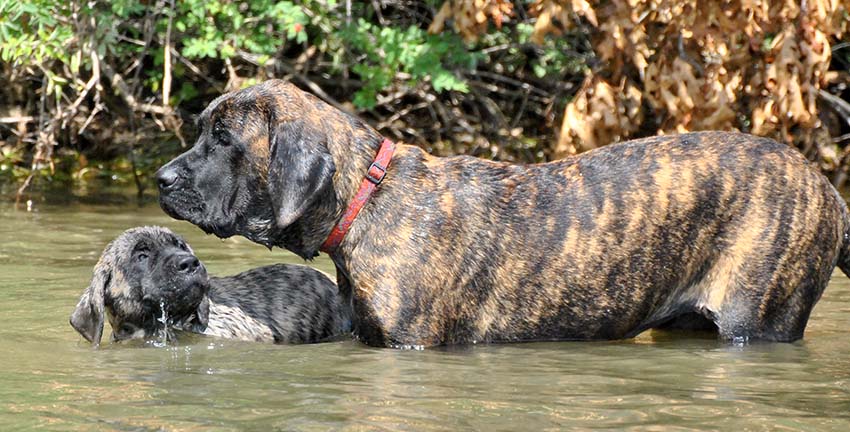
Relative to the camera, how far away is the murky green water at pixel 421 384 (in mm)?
5461

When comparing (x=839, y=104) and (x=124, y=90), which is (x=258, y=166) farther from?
(x=839, y=104)

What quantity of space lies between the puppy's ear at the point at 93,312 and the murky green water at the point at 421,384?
0.29ft

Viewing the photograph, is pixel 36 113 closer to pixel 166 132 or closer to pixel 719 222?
pixel 166 132

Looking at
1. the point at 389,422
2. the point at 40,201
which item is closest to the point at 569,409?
the point at 389,422

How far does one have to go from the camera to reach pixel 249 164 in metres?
6.89

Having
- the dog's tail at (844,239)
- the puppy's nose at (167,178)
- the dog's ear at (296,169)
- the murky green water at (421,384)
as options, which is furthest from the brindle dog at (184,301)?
the dog's tail at (844,239)

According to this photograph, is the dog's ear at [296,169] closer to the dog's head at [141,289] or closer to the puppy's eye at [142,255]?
the dog's head at [141,289]

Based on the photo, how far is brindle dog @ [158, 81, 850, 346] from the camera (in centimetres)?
682

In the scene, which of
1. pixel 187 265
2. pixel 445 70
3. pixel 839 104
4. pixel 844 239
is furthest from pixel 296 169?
pixel 839 104

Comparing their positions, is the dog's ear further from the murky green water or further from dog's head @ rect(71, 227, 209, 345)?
dog's head @ rect(71, 227, 209, 345)

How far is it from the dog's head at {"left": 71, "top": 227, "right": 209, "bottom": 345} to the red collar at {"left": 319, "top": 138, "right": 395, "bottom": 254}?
90cm

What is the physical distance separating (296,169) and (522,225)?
116 cm

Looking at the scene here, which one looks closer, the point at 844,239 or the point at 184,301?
the point at 844,239

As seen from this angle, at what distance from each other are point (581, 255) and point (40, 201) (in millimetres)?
7439
